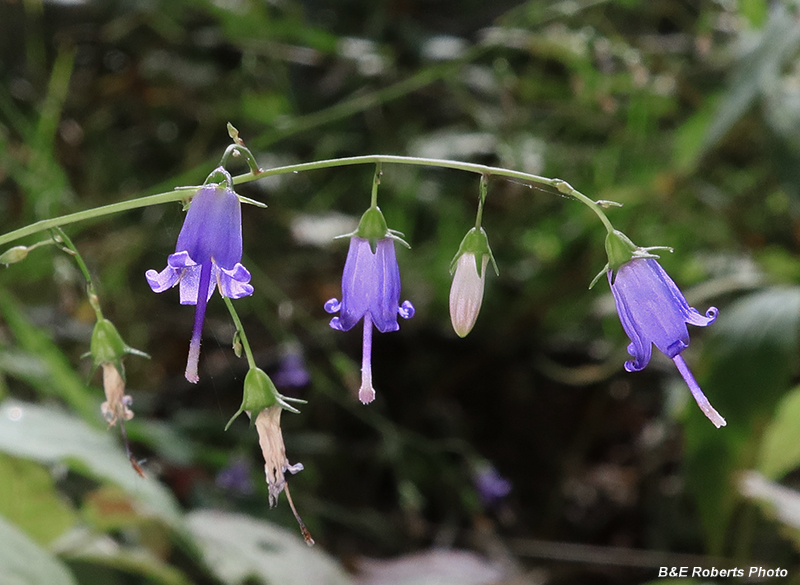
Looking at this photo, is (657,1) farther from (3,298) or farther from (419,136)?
(3,298)

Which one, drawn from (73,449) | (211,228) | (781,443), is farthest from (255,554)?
(781,443)

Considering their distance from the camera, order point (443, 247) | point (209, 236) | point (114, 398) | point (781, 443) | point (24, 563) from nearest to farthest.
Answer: point (209, 236) < point (114, 398) < point (24, 563) < point (781, 443) < point (443, 247)

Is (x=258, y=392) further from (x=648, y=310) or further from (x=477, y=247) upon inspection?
(x=648, y=310)

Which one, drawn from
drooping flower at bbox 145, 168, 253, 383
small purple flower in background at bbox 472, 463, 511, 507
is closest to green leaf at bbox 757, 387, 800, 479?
small purple flower in background at bbox 472, 463, 511, 507

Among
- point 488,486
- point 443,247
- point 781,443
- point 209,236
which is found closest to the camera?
point 209,236

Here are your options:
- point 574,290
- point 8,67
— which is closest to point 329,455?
point 574,290

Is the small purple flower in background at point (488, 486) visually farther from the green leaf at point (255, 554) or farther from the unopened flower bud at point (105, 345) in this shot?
the unopened flower bud at point (105, 345)
